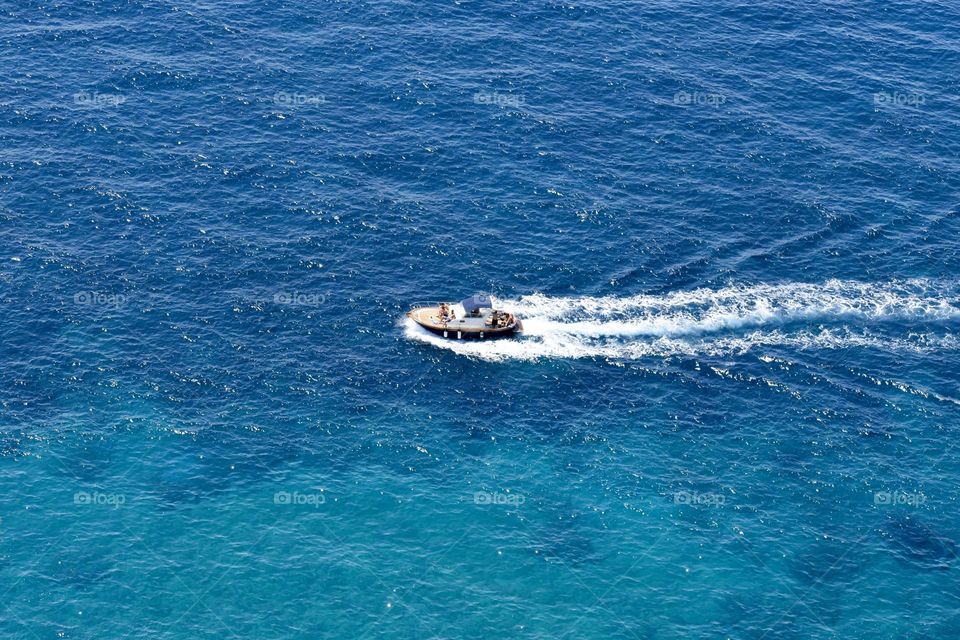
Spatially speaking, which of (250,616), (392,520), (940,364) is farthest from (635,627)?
(940,364)

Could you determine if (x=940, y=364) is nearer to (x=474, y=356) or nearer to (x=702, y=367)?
(x=702, y=367)
